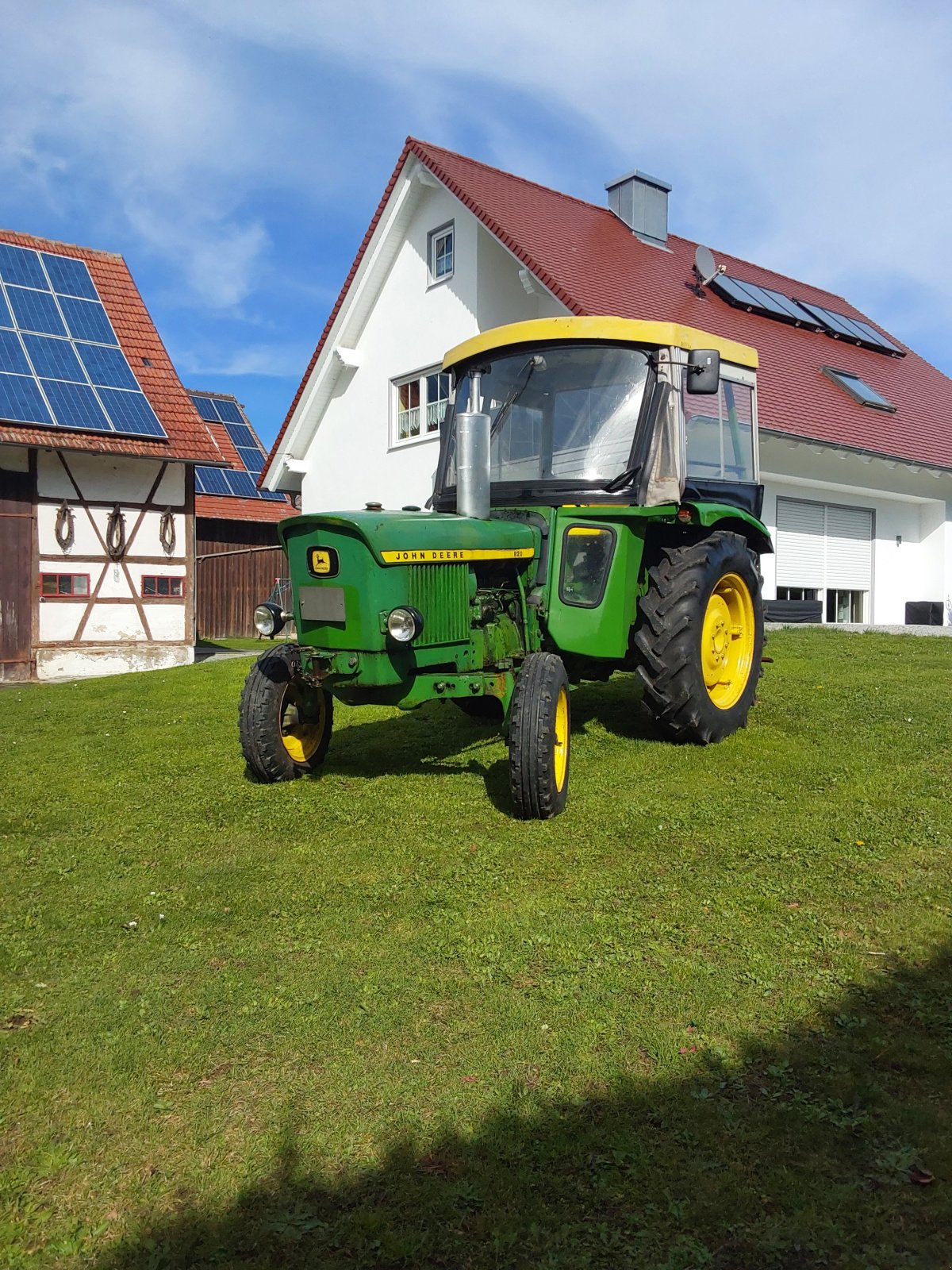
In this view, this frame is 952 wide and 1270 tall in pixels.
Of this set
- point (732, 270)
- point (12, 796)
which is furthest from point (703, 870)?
point (732, 270)

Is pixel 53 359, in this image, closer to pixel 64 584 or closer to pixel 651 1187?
pixel 64 584

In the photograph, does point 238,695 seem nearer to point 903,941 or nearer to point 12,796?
point 12,796

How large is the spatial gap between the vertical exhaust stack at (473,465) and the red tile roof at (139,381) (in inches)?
426

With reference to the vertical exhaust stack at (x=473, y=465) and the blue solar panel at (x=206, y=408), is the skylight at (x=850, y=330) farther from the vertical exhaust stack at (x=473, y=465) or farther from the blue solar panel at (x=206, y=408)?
the vertical exhaust stack at (x=473, y=465)

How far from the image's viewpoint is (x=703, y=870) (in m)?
4.25

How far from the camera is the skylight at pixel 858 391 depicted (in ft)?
55.5

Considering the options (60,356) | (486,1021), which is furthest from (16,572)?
(486,1021)

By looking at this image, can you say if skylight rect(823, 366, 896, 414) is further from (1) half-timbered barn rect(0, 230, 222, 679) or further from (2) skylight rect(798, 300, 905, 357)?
(1) half-timbered barn rect(0, 230, 222, 679)

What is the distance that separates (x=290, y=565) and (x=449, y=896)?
7.12ft

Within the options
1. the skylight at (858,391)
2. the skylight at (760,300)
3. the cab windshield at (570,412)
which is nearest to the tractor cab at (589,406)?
the cab windshield at (570,412)

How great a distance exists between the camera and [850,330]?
66.6ft

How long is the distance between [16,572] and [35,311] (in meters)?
4.29

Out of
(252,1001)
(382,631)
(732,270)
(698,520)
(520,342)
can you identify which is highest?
(732,270)

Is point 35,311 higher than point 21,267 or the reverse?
the reverse
